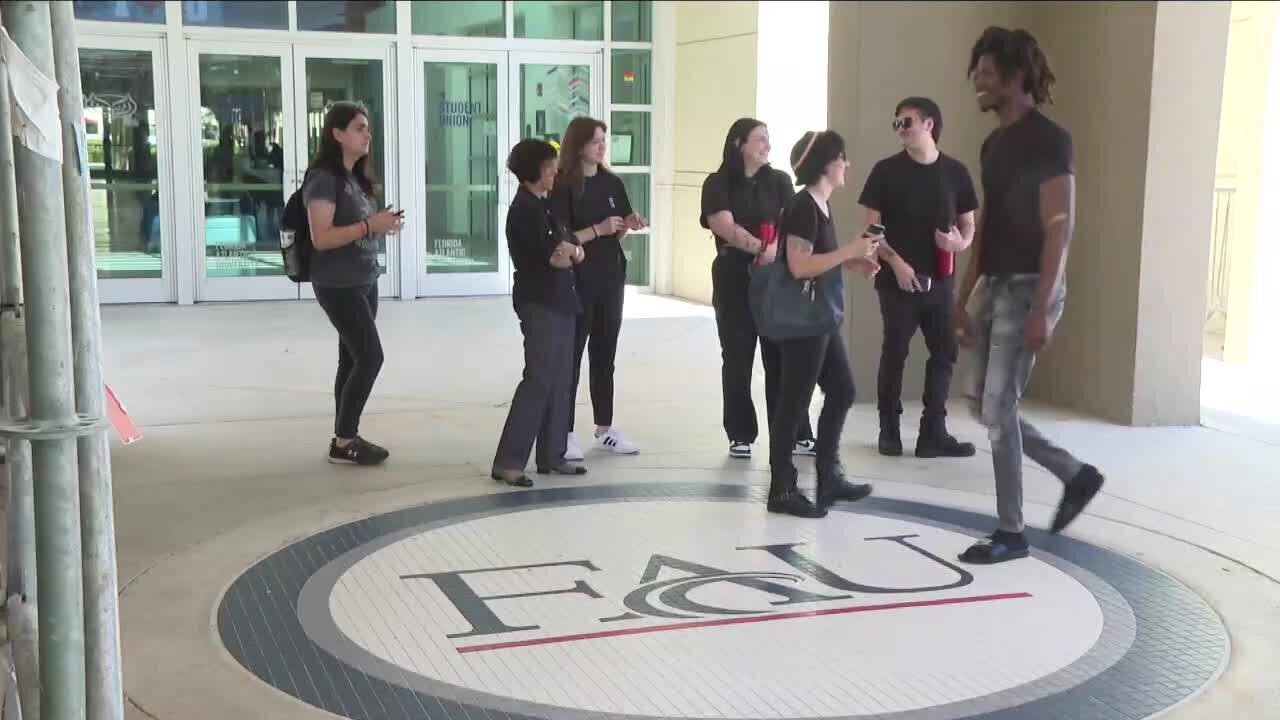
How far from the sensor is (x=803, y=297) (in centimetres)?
516

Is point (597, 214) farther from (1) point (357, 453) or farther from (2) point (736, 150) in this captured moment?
(1) point (357, 453)

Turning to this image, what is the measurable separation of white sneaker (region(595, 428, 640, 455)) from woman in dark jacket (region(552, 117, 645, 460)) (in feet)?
0.83

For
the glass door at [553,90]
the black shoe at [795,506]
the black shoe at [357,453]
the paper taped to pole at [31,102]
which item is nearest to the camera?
the paper taped to pole at [31,102]

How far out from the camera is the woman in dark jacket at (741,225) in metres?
6.20

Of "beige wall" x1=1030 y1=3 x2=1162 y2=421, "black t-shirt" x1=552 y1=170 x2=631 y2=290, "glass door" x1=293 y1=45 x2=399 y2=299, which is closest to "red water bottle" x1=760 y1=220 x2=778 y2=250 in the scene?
"black t-shirt" x1=552 y1=170 x2=631 y2=290

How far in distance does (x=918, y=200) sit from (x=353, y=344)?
2755 millimetres

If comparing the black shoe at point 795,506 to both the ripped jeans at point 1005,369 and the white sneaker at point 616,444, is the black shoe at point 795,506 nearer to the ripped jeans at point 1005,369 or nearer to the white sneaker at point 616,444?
the ripped jeans at point 1005,369

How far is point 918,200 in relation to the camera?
21.4 ft

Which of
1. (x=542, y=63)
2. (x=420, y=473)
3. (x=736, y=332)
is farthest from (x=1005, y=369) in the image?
(x=542, y=63)

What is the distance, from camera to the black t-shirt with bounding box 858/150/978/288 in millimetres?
6488

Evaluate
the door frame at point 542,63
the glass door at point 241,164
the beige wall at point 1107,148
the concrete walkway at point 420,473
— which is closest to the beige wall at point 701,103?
the door frame at point 542,63

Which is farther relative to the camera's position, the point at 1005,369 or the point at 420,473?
the point at 420,473

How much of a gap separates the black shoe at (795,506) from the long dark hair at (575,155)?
1.68 metres

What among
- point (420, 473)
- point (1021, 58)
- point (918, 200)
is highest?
point (1021, 58)
